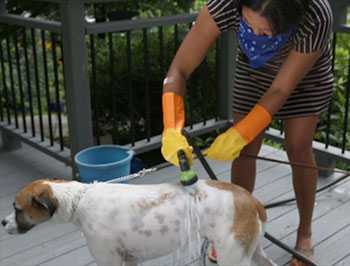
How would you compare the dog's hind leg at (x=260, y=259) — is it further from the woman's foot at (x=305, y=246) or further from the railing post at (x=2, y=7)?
the railing post at (x=2, y=7)

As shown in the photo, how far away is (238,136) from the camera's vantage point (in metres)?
2.10

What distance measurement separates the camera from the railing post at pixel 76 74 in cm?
321

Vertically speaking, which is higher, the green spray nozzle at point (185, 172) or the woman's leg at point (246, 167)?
the green spray nozzle at point (185, 172)

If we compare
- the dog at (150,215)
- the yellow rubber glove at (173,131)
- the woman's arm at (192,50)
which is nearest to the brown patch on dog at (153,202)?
the dog at (150,215)

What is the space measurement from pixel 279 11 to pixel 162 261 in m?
1.38

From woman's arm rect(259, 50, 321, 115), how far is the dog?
36 cm

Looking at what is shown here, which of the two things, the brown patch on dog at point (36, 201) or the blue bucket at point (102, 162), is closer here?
the brown patch on dog at point (36, 201)

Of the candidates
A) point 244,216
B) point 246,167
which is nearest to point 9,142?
point 246,167

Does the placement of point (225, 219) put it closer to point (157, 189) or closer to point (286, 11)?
point (157, 189)

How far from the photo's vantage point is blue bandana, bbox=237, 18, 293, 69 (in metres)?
2.18

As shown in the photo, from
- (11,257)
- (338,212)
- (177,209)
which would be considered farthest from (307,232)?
(11,257)

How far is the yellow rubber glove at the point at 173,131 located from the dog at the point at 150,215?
122 mm

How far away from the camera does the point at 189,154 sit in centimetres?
205

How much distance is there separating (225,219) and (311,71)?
0.80 metres
